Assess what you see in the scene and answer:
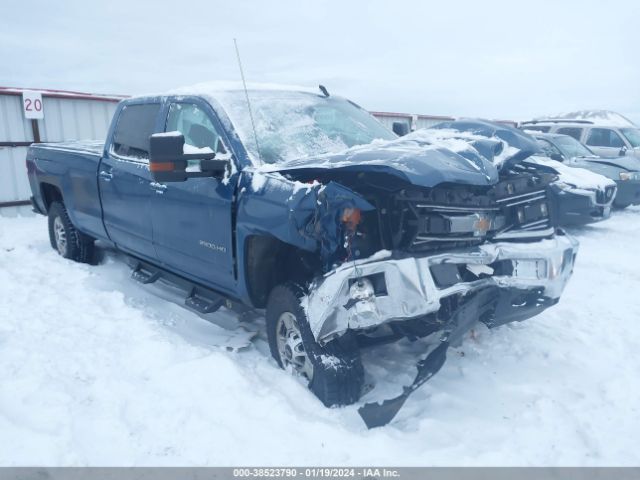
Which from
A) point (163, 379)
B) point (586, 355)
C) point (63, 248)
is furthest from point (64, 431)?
point (63, 248)

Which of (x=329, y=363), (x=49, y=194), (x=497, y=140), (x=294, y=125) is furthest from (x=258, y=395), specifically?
(x=49, y=194)

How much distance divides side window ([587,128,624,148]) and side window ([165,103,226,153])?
11303mm

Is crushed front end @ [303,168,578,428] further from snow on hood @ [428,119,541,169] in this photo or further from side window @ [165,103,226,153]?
side window @ [165,103,226,153]

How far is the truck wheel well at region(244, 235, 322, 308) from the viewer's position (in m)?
3.43

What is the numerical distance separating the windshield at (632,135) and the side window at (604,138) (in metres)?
0.21

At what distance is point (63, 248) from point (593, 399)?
566 centimetres

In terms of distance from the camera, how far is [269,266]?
354cm

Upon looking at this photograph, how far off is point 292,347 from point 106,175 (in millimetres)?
2780

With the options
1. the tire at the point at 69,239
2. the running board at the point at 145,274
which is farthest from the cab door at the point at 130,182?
the tire at the point at 69,239

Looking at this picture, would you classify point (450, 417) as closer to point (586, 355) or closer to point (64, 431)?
point (586, 355)

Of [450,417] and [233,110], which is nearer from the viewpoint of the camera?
[450,417]

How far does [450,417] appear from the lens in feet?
10.00
